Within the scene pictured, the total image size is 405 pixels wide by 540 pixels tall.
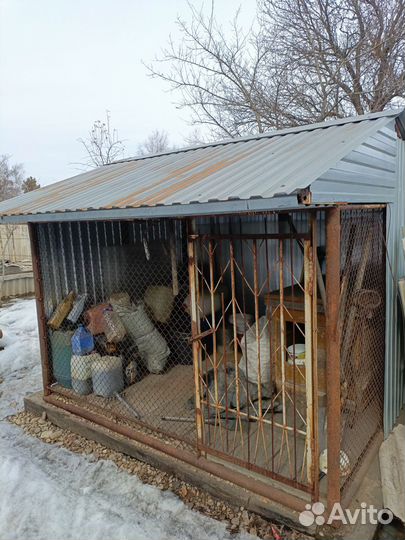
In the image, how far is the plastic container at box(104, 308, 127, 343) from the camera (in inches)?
184

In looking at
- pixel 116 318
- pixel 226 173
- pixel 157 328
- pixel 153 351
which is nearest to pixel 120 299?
pixel 116 318

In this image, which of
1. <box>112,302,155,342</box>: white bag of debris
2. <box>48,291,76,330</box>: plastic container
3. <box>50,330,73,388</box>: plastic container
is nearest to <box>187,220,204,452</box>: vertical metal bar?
<box>112,302,155,342</box>: white bag of debris

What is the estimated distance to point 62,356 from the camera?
4660 millimetres

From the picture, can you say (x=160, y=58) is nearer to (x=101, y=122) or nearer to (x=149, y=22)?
(x=149, y=22)

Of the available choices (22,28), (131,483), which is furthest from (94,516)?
(22,28)

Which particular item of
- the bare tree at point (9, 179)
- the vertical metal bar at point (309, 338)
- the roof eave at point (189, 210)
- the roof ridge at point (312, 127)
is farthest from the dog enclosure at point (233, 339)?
the bare tree at point (9, 179)

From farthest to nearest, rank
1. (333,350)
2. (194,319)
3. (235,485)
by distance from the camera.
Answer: (194,319) → (235,485) → (333,350)

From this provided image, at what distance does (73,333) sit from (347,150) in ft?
11.8

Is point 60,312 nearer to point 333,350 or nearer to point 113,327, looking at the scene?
point 113,327

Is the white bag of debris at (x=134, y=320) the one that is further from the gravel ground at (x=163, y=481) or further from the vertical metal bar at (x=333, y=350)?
the vertical metal bar at (x=333, y=350)

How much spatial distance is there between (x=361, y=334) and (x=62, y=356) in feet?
11.0

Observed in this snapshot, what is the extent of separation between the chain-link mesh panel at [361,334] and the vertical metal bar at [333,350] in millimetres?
362

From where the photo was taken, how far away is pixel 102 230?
5117 mm

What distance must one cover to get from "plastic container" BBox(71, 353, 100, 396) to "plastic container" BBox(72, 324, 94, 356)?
7 cm
